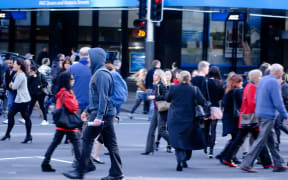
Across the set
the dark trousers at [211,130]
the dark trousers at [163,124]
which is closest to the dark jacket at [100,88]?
the dark trousers at [163,124]

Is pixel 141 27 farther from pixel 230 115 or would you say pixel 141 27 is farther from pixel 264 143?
pixel 264 143

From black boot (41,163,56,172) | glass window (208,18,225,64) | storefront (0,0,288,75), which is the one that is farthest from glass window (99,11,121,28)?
black boot (41,163,56,172)

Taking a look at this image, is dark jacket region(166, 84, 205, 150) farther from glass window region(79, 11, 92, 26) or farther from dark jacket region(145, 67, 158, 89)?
glass window region(79, 11, 92, 26)

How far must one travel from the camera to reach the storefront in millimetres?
25719

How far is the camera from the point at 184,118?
399 inches

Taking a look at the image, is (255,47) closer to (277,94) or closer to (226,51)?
(226,51)

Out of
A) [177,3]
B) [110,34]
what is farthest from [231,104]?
[110,34]

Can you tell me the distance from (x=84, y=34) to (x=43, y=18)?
222 centimetres

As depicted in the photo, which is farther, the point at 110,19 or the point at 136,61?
the point at 110,19

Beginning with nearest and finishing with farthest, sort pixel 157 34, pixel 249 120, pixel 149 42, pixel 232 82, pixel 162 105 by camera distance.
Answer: pixel 249 120, pixel 232 82, pixel 162 105, pixel 149 42, pixel 157 34

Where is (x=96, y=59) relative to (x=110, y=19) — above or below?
below

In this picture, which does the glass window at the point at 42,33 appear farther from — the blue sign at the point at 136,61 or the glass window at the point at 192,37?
the glass window at the point at 192,37

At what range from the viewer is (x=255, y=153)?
390 inches

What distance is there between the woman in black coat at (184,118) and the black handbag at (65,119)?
1.68 m
